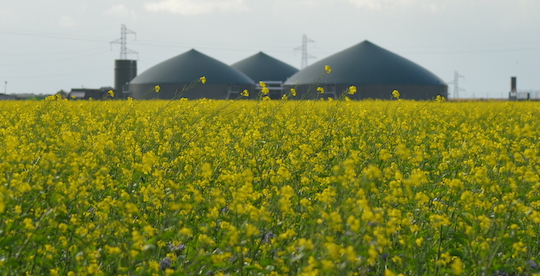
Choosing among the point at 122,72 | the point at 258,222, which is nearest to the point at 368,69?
the point at 122,72

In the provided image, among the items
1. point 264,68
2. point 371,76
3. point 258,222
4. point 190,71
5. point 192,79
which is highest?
point 264,68

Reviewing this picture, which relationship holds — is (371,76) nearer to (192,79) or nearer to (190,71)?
(192,79)

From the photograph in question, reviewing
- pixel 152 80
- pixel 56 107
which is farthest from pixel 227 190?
pixel 152 80

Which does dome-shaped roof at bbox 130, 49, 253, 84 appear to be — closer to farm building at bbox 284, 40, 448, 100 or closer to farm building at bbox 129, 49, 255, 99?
farm building at bbox 129, 49, 255, 99

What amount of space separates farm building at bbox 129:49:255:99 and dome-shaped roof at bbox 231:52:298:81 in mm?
13109

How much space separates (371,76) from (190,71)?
19046mm

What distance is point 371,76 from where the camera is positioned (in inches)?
2256

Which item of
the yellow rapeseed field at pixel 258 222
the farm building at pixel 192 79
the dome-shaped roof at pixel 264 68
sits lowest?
the yellow rapeseed field at pixel 258 222

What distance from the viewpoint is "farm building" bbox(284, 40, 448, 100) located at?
56656 millimetres

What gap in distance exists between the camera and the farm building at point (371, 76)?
56.7m

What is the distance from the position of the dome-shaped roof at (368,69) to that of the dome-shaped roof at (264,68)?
16.2m

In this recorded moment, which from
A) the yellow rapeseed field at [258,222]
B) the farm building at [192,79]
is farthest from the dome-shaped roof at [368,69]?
the yellow rapeseed field at [258,222]

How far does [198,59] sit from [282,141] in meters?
59.4

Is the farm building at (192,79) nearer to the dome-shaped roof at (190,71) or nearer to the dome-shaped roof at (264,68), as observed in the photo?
the dome-shaped roof at (190,71)
